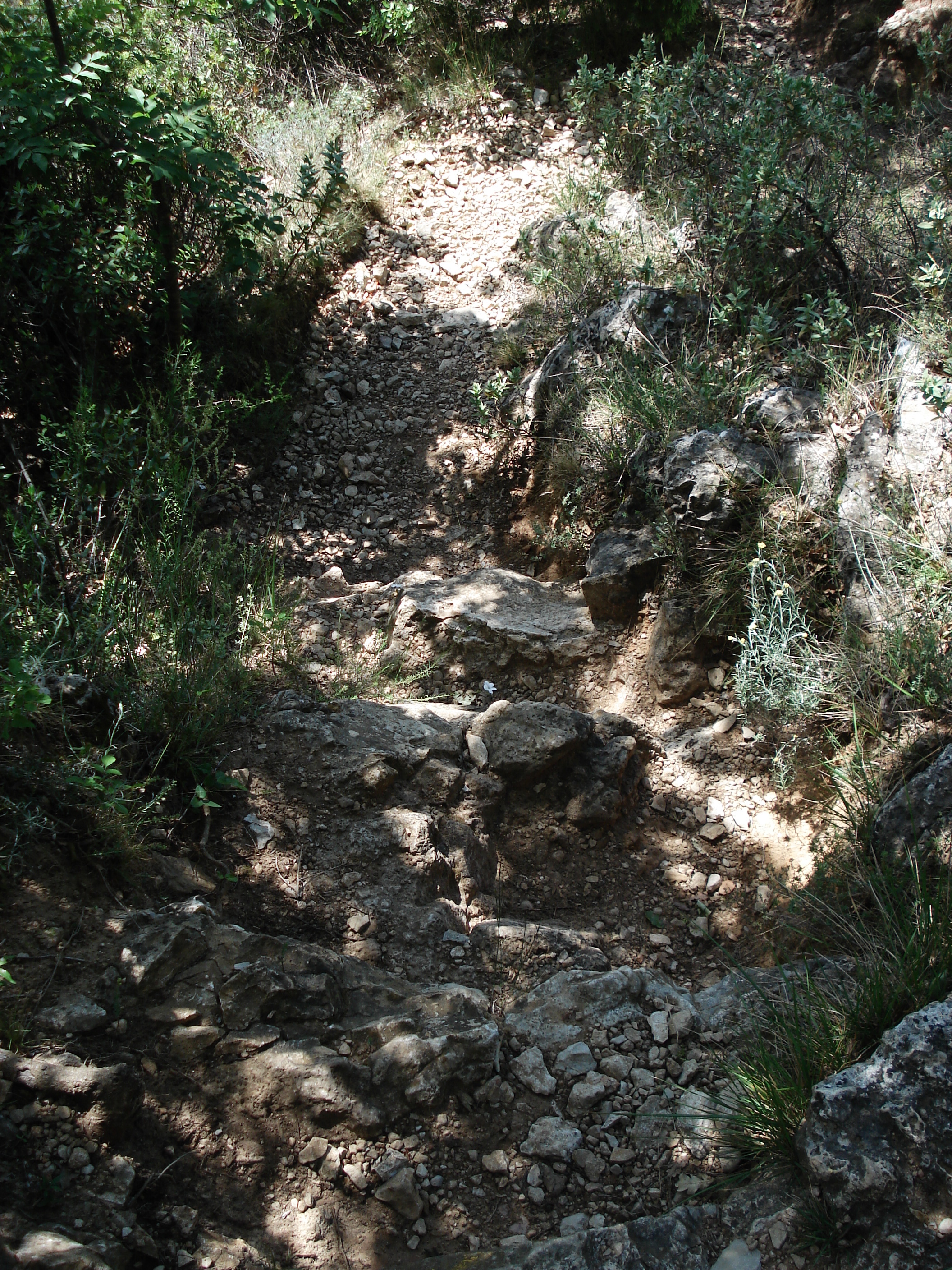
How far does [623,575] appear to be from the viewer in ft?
13.3

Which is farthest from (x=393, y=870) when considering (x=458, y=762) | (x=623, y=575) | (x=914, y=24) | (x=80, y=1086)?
(x=914, y=24)

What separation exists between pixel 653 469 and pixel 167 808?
2.74m

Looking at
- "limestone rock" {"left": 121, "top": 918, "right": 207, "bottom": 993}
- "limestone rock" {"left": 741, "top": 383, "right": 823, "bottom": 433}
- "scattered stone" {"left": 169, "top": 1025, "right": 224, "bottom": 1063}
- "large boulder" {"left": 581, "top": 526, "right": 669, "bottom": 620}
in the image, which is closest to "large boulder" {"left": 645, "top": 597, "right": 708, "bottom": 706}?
"large boulder" {"left": 581, "top": 526, "right": 669, "bottom": 620}

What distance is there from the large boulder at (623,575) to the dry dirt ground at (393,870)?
0.09 metres

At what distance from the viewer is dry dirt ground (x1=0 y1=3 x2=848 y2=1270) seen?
1827 millimetres

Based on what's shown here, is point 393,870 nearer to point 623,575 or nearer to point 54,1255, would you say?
point 54,1255

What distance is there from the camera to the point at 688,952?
298 cm

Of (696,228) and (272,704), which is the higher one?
(696,228)

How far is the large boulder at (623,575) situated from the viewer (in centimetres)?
405

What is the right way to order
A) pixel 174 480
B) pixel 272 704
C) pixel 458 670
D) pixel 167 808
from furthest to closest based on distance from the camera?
pixel 458 670 → pixel 174 480 → pixel 272 704 → pixel 167 808

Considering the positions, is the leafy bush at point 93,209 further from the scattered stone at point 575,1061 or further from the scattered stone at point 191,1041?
the scattered stone at point 575,1061

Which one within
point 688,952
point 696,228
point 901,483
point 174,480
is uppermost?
point 696,228

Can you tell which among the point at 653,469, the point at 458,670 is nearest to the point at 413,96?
the point at 653,469

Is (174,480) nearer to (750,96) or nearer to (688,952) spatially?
(688,952)
